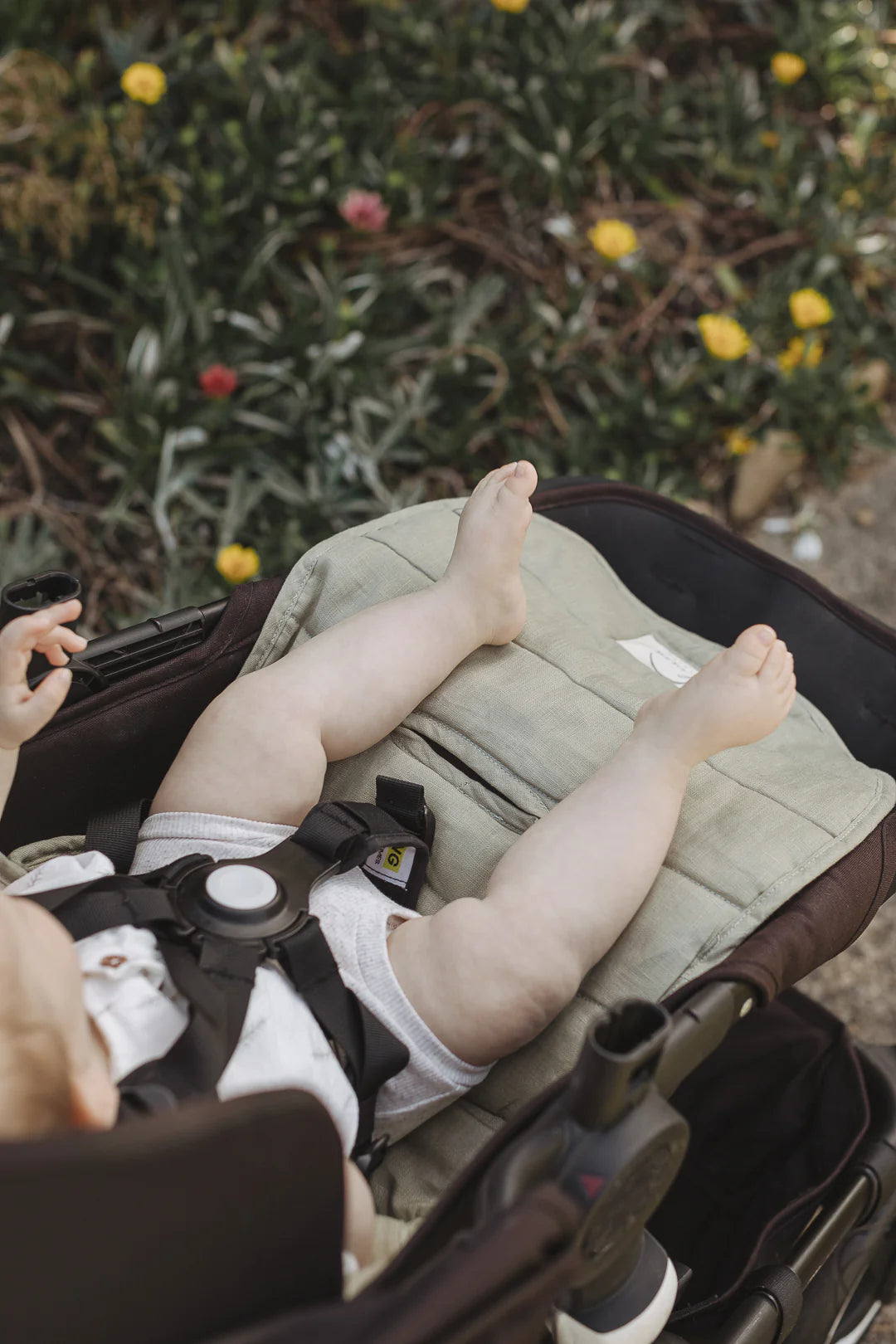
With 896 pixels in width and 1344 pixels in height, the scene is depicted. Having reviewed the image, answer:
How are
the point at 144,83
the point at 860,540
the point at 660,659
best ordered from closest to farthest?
the point at 660,659 → the point at 144,83 → the point at 860,540

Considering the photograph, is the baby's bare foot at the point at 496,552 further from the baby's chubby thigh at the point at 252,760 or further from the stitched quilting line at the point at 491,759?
the baby's chubby thigh at the point at 252,760

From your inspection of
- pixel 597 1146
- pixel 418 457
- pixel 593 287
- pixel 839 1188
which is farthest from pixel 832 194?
pixel 597 1146

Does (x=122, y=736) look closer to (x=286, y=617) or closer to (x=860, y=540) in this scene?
(x=286, y=617)

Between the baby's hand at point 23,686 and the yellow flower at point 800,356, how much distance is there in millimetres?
1938

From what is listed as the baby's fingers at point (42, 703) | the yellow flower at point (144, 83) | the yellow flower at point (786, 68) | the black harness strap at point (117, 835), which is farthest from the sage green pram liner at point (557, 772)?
the yellow flower at point (786, 68)

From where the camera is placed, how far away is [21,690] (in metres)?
1.04

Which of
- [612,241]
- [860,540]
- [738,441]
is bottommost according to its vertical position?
[860,540]

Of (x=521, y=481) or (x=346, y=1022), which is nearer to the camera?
(x=346, y=1022)

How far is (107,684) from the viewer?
1.30 meters

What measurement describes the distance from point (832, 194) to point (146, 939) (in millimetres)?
2499

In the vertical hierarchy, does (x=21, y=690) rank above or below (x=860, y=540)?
above

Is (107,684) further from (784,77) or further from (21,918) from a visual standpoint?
(784,77)

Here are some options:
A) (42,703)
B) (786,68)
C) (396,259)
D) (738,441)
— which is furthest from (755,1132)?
(786,68)

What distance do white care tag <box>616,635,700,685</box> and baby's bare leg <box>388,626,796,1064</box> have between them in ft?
0.81
